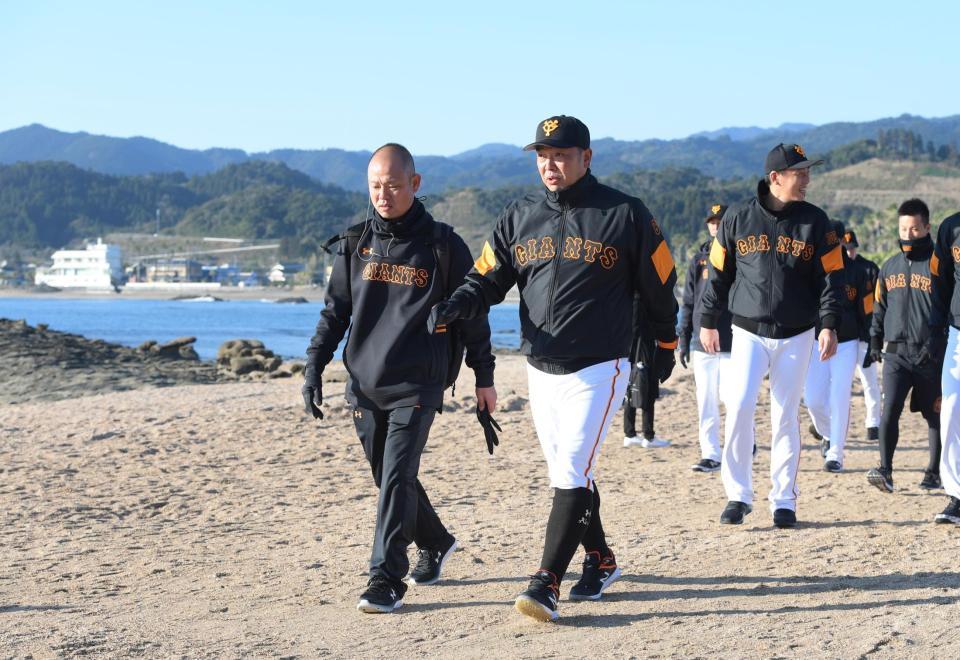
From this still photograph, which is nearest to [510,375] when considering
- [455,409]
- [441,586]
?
[455,409]

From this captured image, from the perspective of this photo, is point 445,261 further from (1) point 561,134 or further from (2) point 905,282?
(2) point 905,282

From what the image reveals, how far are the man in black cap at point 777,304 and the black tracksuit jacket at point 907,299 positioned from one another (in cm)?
156

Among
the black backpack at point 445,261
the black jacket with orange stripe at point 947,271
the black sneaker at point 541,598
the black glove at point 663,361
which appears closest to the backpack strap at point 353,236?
the black backpack at point 445,261

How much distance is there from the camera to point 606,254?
5.05m

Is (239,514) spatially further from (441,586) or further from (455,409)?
(455,409)

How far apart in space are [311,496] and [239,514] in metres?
0.75

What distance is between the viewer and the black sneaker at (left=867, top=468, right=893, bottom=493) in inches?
321

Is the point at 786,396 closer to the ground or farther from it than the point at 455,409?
farther from it

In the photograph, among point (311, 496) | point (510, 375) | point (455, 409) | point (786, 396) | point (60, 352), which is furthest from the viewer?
point (60, 352)

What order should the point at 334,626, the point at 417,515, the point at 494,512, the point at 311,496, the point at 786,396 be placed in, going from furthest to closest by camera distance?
the point at 311,496 < the point at 494,512 < the point at 786,396 < the point at 417,515 < the point at 334,626

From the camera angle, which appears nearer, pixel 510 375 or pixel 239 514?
pixel 239 514

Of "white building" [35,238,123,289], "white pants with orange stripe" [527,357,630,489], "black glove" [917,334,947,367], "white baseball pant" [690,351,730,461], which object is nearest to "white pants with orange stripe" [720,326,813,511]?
"black glove" [917,334,947,367]

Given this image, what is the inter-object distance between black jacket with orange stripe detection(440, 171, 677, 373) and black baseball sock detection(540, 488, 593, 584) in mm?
523

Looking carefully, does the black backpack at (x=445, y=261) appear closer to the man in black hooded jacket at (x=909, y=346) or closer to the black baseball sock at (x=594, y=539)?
the black baseball sock at (x=594, y=539)
